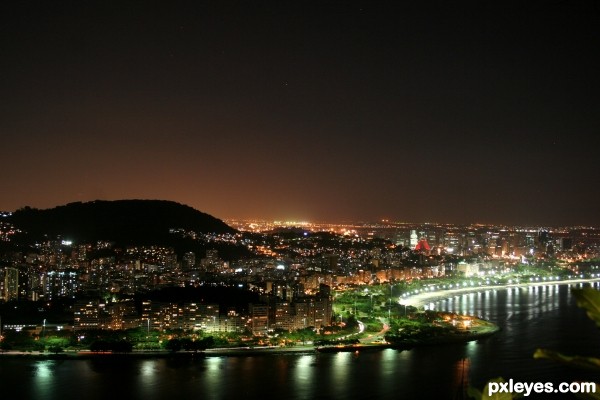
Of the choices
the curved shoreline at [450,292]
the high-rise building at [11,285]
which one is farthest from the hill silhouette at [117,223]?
the curved shoreline at [450,292]

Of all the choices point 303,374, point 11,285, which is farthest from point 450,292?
point 303,374

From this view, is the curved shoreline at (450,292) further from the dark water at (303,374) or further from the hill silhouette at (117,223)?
the hill silhouette at (117,223)

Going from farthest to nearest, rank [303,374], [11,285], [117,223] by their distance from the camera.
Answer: [117,223] → [11,285] → [303,374]

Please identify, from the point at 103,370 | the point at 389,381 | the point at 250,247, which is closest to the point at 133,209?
the point at 250,247

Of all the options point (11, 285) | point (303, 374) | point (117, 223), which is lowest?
point (303, 374)

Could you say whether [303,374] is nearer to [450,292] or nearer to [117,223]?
[450,292]

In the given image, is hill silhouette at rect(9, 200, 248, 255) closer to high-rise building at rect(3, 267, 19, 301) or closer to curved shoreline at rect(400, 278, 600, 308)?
high-rise building at rect(3, 267, 19, 301)

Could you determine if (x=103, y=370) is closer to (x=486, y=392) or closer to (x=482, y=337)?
(x=482, y=337)

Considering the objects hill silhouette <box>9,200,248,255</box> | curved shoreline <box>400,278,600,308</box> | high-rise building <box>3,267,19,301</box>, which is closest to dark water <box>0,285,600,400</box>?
high-rise building <box>3,267,19,301</box>
